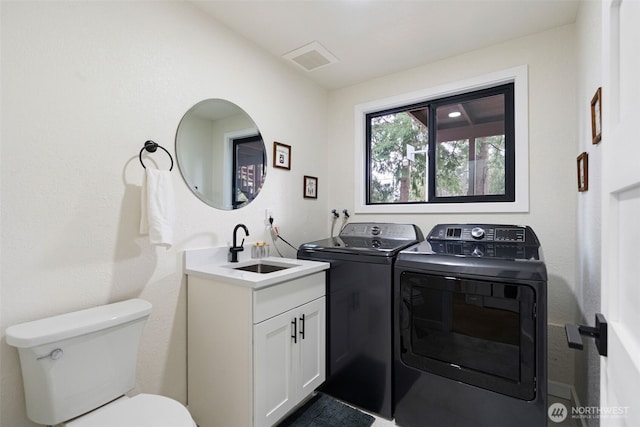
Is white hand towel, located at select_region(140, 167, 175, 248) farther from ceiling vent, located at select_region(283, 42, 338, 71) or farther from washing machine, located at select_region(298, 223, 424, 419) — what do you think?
ceiling vent, located at select_region(283, 42, 338, 71)

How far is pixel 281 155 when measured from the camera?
2426mm

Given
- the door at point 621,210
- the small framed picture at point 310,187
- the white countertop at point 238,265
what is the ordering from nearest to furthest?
the door at point 621,210 < the white countertop at point 238,265 < the small framed picture at point 310,187

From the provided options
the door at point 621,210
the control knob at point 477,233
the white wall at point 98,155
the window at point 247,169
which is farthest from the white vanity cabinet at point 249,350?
the door at point 621,210

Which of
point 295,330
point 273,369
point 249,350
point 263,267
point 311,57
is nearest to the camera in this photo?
point 249,350

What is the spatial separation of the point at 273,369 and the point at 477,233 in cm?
157

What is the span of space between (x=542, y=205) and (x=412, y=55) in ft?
4.88

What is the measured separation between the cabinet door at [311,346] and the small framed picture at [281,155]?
1.12 metres

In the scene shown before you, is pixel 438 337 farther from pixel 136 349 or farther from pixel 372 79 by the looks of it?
pixel 372 79

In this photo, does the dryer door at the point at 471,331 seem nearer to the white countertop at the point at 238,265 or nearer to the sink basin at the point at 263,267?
the white countertop at the point at 238,265

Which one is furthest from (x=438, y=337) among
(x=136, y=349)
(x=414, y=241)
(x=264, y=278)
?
(x=136, y=349)

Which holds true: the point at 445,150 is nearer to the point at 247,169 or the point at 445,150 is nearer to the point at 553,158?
the point at 553,158

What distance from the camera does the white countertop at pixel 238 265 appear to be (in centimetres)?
151

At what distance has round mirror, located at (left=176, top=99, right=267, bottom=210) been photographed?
1810 millimetres

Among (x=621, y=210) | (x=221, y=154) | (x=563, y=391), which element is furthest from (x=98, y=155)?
(x=563, y=391)
